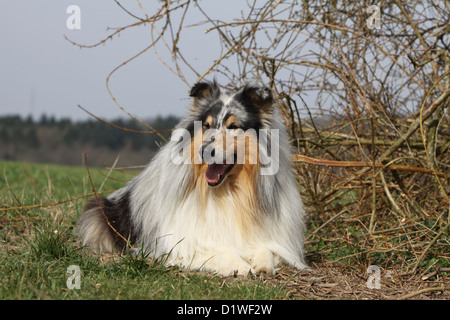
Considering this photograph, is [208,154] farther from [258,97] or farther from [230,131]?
[258,97]

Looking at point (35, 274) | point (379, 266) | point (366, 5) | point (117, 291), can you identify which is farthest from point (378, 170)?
point (35, 274)

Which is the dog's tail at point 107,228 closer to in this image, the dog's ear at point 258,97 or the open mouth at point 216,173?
the open mouth at point 216,173

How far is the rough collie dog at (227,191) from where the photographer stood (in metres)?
4.50

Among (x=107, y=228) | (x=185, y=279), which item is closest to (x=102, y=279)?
(x=185, y=279)

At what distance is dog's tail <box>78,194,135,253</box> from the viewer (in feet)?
17.8

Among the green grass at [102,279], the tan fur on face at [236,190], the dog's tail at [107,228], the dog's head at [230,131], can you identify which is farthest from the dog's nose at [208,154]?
the dog's tail at [107,228]

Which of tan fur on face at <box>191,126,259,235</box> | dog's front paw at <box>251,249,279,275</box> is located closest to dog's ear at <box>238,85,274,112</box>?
tan fur on face at <box>191,126,259,235</box>

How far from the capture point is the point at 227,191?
15.3 ft

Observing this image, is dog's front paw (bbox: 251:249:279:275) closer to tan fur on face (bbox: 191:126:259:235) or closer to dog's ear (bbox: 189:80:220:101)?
tan fur on face (bbox: 191:126:259:235)

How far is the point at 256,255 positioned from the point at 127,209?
166 cm

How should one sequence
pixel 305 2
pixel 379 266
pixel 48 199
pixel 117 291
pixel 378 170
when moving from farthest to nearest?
1. pixel 48 199
2. pixel 305 2
3. pixel 378 170
4. pixel 379 266
5. pixel 117 291
